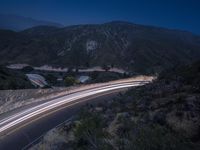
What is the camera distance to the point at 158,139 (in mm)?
6453

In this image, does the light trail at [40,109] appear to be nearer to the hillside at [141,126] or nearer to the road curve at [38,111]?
the road curve at [38,111]

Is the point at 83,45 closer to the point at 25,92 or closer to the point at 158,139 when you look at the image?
the point at 25,92

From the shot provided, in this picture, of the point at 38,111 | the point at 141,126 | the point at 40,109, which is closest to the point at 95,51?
the point at 40,109

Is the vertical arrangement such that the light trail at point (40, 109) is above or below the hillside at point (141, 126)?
below

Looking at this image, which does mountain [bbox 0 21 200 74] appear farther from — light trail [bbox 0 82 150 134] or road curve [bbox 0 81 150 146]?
road curve [bbox 0 81 150 146]

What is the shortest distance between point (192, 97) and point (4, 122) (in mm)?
10855

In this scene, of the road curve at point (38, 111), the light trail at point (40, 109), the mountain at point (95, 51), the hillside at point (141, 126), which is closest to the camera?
the hillside at point (141, 126)

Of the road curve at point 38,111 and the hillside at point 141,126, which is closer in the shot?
the hillside at point 141,126

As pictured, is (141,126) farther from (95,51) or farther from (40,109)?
(95,51)

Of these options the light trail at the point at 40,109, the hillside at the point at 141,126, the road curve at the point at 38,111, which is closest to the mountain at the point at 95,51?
the light trail at the point at 40,109

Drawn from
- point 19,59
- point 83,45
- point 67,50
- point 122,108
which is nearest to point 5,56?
point 19,59

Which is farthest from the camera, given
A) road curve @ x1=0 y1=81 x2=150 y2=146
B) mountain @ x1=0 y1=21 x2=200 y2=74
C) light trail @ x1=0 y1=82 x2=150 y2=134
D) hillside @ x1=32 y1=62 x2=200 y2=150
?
mountain @ x1=0 y1=21 x2=200 y2=74

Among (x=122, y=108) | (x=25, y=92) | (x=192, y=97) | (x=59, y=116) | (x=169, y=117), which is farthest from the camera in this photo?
(x=25, y=92)

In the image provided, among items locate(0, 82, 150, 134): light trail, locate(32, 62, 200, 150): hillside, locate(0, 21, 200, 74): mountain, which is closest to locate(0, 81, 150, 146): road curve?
locate(0, 82, 150, 134): light trail
